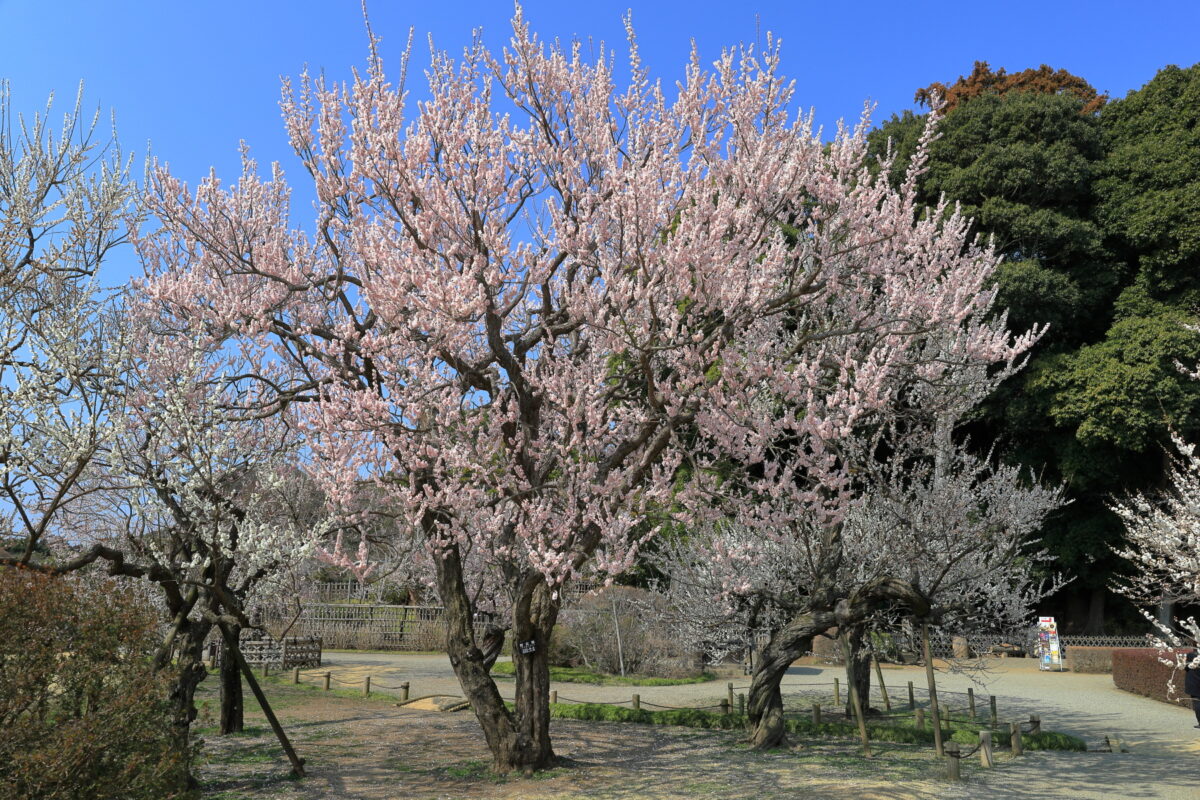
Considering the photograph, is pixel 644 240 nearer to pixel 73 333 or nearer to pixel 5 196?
pixel 73 333

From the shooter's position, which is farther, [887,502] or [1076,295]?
[1076,295]

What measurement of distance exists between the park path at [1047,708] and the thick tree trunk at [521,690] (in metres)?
4.72

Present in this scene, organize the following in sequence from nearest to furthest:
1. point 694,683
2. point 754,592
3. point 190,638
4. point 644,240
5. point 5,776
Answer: point 5,776 → point 644,240 → point 190,638 → point 754,592 → point 694,683

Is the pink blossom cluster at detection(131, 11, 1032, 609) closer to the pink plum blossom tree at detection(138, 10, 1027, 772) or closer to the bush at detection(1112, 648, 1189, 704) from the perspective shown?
the pink plum blossom tree at detection(138, 10, 1027, 772)

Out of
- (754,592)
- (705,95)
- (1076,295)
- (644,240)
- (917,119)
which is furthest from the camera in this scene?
(917,119)

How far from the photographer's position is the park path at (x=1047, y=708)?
29.2 ft

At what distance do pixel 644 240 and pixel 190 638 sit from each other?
7.59 meters

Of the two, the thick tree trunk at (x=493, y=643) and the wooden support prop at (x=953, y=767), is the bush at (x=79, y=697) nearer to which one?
the thick tree trunk at (x=493, y=643)

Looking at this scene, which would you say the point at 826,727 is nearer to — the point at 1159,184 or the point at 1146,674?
the point at 1146,674

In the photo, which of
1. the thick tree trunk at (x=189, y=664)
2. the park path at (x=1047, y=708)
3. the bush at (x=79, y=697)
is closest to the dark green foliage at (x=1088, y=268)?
the park path at (x=1047, y=708)

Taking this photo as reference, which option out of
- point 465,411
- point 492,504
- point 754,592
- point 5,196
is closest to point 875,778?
point 754,592

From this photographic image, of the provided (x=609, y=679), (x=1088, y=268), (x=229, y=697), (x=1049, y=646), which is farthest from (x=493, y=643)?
(x=1088, y=268)

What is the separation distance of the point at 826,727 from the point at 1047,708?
6065 mm

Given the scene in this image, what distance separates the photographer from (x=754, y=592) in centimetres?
1206
